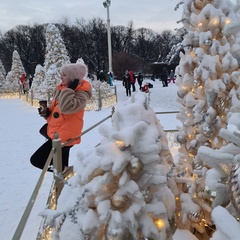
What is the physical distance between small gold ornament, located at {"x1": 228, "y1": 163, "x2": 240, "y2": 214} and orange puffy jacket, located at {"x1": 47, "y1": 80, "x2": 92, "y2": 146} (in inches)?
130

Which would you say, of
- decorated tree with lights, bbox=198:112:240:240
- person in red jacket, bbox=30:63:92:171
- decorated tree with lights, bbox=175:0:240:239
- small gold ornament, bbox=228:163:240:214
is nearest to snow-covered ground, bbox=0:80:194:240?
person in red jacket, bbox=30:63:92:171

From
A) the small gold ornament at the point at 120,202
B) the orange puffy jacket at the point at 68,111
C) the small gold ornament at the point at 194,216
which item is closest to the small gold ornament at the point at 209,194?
the small gold ornament at the point at 194,216

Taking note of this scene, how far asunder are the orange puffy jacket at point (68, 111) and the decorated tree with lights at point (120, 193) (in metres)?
2.41

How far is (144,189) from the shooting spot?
68.5 inches

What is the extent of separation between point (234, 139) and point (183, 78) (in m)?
3.23

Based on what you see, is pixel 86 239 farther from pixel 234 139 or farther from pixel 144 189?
pixel 234 139

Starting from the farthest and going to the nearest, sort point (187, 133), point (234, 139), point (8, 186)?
point (8, 186)
point (187, 133)
point (234, 139)

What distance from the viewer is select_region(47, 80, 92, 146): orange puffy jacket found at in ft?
13.7

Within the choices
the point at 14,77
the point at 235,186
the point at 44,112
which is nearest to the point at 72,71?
the point at 44,112

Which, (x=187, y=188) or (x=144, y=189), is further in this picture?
(x=187, y=188)

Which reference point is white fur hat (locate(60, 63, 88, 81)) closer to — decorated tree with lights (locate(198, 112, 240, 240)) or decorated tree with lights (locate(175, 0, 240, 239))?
decorated tree with lights (locate(175, 0, 240, 239))

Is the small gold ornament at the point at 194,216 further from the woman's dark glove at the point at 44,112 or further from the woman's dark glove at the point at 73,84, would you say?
the woman's dark glove at the point at 44,112

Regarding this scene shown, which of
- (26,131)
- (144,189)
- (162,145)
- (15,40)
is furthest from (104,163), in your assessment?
(15,40)

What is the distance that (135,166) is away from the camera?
1.64 meters
